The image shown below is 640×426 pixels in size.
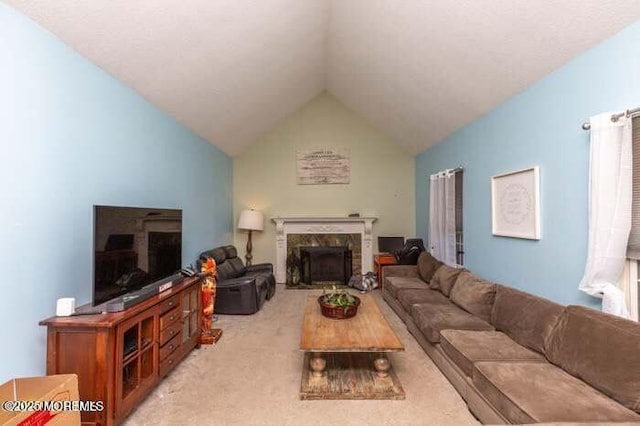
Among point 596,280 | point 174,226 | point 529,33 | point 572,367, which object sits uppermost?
point 529,33

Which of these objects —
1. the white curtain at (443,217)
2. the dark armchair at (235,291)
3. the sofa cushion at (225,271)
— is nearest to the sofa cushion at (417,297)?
the white curtain at (443,217)

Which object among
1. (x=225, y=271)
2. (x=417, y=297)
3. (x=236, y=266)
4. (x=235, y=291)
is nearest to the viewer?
(x=417, y=297)

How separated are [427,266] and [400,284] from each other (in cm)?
54

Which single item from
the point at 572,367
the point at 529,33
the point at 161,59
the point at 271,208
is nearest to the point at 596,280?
the point at 572,367

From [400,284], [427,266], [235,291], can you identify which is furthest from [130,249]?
[427,266]

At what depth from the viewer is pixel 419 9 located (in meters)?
2.56

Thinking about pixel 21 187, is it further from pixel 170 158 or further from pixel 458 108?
Answer: pixel 458 108

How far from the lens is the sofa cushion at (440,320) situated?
2527 millimetres

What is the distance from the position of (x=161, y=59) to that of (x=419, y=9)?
2406 millimetres

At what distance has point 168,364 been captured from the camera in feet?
7.70

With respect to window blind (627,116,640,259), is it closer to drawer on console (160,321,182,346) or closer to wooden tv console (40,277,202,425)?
wooden tv console (40,277,202,425)

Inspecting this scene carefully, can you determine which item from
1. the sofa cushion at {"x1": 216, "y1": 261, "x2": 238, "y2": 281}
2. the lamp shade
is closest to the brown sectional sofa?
the sofa cushion at {"x1": 216, "y1": 261, "x2": 238, "y2": 281}

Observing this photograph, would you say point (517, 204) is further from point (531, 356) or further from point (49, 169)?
point (49, 169)

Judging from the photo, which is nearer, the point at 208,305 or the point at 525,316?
the point at 525,316
